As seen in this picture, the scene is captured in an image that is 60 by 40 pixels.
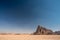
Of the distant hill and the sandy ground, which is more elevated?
the distant hill

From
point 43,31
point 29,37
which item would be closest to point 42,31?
point 43,31

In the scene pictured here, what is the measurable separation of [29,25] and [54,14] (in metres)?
0.40

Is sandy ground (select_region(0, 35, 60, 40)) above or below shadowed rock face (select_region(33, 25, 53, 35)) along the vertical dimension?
below

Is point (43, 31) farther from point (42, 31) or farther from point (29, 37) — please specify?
point (29, 37)

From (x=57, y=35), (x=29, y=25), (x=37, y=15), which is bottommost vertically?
(x=57, y=35)

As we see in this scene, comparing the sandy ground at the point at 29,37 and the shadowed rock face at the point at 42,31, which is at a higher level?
the shadowed rock face at the point at 42,31

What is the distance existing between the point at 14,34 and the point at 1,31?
19cm

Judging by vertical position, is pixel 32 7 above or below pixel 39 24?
above

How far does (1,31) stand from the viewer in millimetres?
1788

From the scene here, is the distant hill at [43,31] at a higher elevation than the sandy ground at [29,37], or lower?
higher

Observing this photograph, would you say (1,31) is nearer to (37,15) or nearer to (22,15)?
(22,15)

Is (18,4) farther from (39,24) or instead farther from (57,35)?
(57,35)

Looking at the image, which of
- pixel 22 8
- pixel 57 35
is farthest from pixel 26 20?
pixel 57 35

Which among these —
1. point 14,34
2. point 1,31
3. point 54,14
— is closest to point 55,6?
point 54,14
